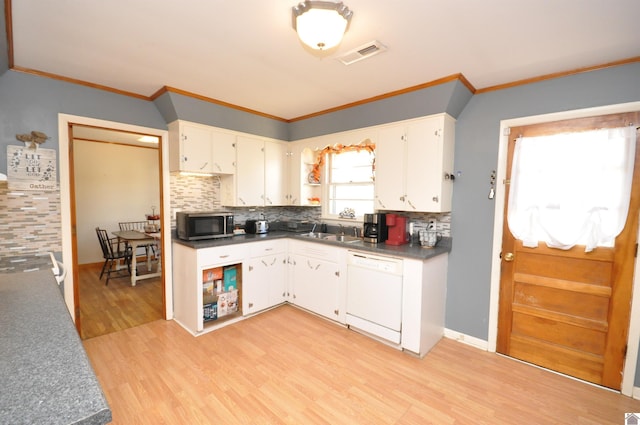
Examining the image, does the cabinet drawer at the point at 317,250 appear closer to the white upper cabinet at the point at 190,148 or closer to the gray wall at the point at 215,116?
the white upper cabinet at the point at 190,148

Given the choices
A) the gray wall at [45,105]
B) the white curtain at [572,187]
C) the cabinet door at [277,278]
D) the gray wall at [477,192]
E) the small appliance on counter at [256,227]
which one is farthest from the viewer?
the small appliance on counter at [256,227]

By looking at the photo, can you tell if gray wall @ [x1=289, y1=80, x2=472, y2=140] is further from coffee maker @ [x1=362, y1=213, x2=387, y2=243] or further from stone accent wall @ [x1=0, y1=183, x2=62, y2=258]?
stone accent wall @ [x1=0, y1=183, x2=62, y2=258]

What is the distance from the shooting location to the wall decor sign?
7.54 ft

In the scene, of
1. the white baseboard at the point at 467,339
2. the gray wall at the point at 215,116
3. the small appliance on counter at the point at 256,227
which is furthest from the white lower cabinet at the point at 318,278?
the gray wall at the point at 215,116

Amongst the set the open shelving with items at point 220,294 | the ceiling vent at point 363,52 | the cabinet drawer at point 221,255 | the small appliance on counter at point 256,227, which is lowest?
the open shelving with items at point 220,294

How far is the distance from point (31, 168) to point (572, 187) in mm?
4386

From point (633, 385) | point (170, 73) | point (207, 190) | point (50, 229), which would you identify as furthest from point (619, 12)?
point (50, 229)

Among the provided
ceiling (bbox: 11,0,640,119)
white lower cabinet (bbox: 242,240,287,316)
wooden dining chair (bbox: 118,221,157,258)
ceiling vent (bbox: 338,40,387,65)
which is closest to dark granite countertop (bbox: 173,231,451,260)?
white lower cabinet (bbox: 242,240,287,316)

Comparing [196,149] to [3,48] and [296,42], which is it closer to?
[3,48]

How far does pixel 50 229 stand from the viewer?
248 cm

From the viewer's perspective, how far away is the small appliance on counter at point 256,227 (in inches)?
143

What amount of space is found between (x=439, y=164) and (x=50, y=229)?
350 centimetres

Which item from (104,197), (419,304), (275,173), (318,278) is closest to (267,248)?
(318,278)

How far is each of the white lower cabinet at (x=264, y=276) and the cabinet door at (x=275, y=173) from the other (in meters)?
0.65
